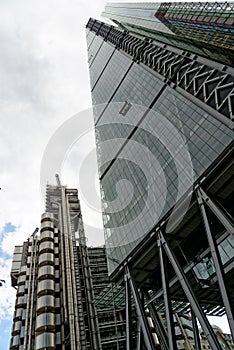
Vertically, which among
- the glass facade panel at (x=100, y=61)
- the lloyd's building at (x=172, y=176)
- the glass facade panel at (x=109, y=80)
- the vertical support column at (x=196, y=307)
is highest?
the glass facade panel at (x=100, y=61)

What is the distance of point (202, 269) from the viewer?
29.6 meters

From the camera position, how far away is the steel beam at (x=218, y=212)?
23281mm

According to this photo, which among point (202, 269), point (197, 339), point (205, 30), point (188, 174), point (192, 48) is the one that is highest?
point (205, 30)

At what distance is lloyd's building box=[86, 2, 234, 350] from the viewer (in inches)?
1049

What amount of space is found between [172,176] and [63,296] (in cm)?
2537

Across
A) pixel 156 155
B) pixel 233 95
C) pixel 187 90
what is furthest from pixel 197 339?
pixel 187 90

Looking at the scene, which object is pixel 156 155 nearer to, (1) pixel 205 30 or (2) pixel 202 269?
(2) pixel 202 269

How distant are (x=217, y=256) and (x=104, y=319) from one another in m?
32.1

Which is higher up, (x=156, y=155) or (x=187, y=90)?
(x=187, y=90)

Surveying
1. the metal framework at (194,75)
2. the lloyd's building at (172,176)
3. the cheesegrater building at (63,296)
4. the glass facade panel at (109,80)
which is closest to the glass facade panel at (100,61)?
the glass facade panel at (109,80)

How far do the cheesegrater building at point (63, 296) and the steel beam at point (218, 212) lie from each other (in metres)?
23.8

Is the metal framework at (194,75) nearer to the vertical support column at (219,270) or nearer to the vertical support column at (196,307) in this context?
the vertical support column at (219,270)

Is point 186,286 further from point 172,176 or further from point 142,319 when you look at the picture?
point 172,176

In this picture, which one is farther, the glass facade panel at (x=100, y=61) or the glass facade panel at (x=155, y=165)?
the glass facade panel at (x=100, y=61)
